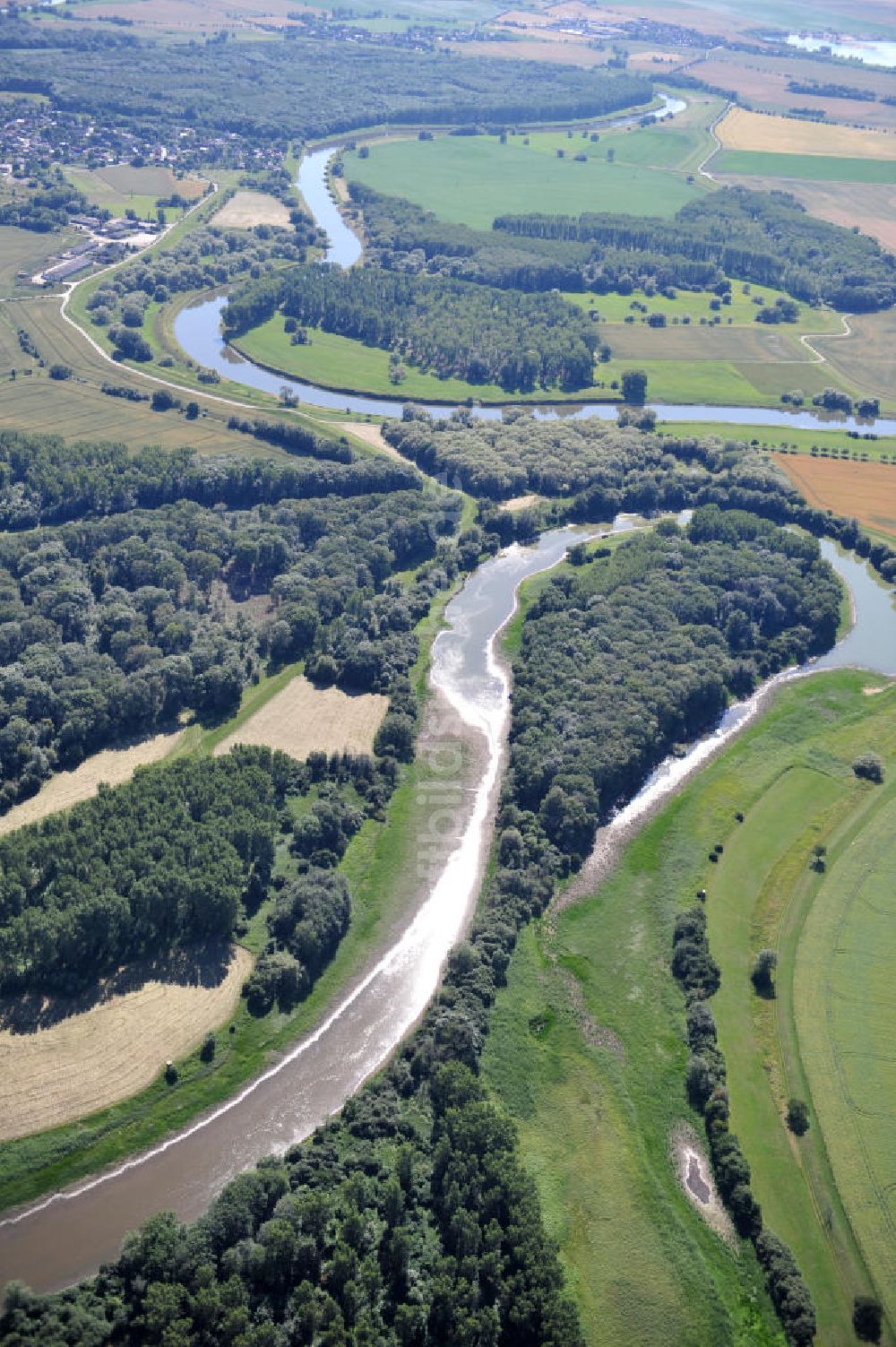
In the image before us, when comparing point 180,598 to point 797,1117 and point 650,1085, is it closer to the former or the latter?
point 650,1085

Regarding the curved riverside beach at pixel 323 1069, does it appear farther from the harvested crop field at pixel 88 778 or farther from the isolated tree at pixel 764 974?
the harvested crop field at pixel 88 778

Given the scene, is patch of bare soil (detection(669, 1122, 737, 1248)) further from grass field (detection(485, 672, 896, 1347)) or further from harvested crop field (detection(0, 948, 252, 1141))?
harvested crop field (detection(0, 948, 252, 1141))

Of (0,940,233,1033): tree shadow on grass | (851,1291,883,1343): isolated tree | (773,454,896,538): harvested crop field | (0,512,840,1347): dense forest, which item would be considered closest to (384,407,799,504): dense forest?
(773,454,896,538): harvested crop field

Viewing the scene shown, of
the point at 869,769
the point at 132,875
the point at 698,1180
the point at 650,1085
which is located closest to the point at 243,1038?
the point at 132,875

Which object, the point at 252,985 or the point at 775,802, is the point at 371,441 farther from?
the point at 252,985

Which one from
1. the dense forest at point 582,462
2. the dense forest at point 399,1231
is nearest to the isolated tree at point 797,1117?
the dense forest at point 399,1231
